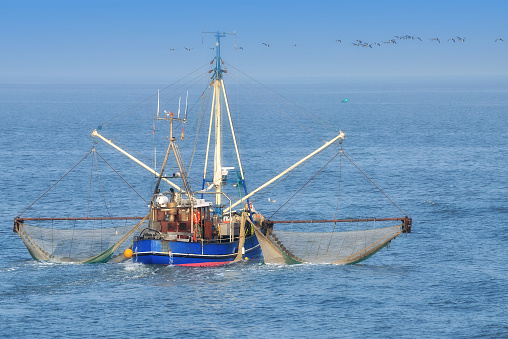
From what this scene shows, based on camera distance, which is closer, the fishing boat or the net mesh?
the fishing boat

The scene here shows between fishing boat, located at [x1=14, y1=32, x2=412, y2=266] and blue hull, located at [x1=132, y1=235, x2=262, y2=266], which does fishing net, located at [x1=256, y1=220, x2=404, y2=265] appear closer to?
fishing boat, located at [x1=14, y1=32, x2=412, y2=266]

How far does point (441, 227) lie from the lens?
89.6m

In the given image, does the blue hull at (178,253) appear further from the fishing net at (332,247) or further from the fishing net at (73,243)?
the fishing net at (332,247)

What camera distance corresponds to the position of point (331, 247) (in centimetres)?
7550

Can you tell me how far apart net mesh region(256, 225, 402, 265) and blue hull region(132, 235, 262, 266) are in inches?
150

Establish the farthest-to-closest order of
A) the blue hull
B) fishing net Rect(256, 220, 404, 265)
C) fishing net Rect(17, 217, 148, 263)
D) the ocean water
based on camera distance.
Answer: fishing net Rect(17, 217, 148, 263) → fishing net Rect(256, 220, 404, 265) → the blue hull → the ocean water

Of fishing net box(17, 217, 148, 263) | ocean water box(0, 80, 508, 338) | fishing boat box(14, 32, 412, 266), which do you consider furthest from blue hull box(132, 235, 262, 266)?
fishing net box(17, 217, 148, 263)

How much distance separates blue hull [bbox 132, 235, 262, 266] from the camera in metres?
70.3

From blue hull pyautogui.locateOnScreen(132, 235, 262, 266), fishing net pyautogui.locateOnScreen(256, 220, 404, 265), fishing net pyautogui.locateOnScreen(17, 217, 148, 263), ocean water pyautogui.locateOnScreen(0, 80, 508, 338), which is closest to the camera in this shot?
ocean water pyautogui.locateOnScreen(0, 80, 508, 338)

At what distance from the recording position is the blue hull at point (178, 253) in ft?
231

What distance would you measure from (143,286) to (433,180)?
207 feet

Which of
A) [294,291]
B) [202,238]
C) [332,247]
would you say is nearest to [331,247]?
[332,247]

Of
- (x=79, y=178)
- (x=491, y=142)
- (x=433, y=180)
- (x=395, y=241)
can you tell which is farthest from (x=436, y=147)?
(x=395, y=241)

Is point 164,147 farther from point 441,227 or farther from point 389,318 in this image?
point 389,318
